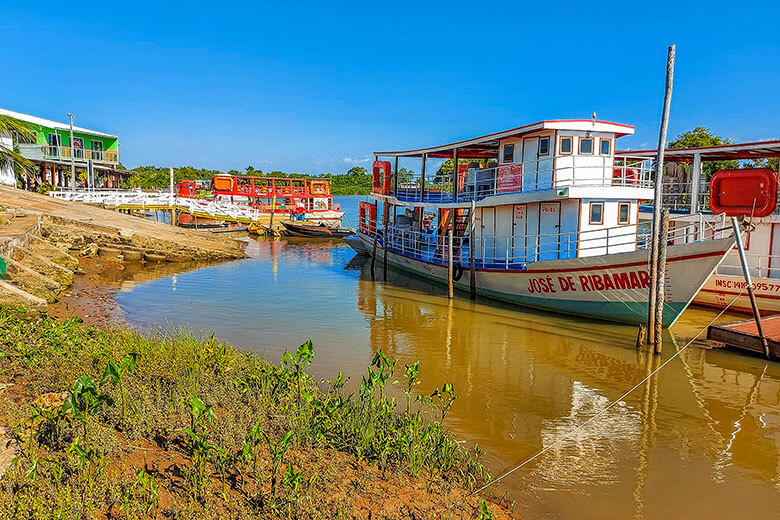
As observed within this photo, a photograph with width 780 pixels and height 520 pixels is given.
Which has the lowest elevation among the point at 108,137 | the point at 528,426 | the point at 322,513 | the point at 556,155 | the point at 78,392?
the point at 528,426

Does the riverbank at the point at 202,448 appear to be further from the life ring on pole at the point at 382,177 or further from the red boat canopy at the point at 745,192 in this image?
the life ring on pole at the point at 382,177

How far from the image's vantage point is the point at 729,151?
1884 centimetres

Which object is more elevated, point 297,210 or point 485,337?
point 297,210

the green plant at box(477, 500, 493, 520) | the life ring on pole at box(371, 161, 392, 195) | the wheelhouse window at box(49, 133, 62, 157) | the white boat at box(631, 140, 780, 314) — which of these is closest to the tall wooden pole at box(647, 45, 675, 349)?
the white boat at box(631, 140, 780, 314)

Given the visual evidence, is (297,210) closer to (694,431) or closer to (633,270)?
(633,270)

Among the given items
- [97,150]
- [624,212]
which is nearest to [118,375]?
[624,212]

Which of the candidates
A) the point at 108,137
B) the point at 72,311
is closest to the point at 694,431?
the point at 72,311

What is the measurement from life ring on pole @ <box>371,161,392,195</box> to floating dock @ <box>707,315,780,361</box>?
54.2ft

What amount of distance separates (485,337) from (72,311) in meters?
10.5

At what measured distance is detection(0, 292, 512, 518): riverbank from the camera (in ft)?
14.4

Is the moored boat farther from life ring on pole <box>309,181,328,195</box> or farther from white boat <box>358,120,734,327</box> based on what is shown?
white boat <box>358,120,734,327</box>

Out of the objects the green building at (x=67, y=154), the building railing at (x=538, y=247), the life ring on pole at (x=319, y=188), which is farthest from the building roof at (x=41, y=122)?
the building railing at (x=538, y=247)

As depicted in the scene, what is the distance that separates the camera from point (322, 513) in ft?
15.0

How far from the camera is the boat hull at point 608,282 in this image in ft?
40.6
